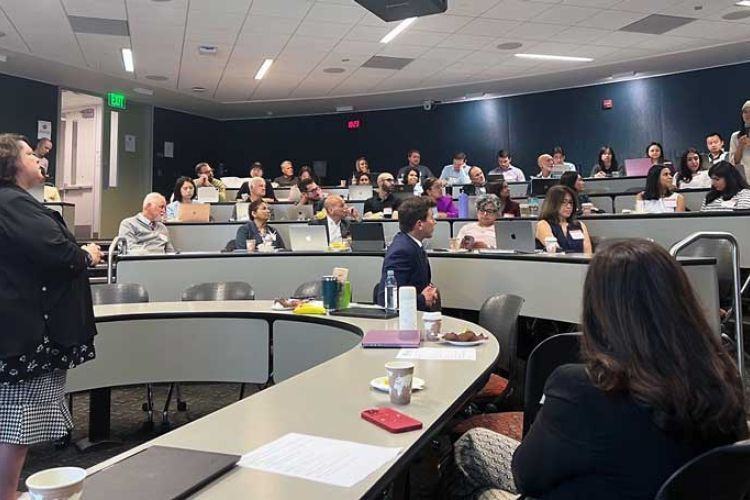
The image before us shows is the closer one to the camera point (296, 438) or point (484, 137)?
point (296, 438)

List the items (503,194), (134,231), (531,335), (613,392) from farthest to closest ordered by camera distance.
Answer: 1. (503,194)
2. (134,231)
3. (531,335)
4. (613,392)

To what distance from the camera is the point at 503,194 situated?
6551 millimetres

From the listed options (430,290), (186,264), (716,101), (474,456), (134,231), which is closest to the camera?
(474,456)

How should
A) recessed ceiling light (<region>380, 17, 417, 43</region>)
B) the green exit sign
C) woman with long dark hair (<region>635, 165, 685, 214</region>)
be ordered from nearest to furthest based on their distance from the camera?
1. woman with long dark hair (<region>635, 165, 685, 214</region>)
2. recessed ceiling light (<region>380, 17, 417, 43</region>)
3. the green exit sign

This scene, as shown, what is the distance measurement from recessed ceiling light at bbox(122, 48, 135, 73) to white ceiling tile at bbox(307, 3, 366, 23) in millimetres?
2979

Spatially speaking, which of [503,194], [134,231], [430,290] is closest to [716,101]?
[503,194]

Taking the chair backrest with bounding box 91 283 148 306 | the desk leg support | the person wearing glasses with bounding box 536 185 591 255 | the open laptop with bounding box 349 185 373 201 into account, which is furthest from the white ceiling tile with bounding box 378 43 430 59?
the desk leg support

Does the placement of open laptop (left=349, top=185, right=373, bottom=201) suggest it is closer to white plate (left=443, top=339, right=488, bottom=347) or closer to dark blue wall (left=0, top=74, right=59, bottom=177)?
dark blue wall (left=0, top=74, right=59, bottom=177)

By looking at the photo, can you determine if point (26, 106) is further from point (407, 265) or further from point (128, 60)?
point (407, 265)

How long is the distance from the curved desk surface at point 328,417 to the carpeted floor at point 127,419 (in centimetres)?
164

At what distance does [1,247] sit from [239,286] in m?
1.88

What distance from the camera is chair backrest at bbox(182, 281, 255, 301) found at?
12.7ft

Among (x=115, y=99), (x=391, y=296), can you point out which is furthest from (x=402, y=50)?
(x=391, y=296)

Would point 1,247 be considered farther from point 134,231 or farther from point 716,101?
point 716,101
